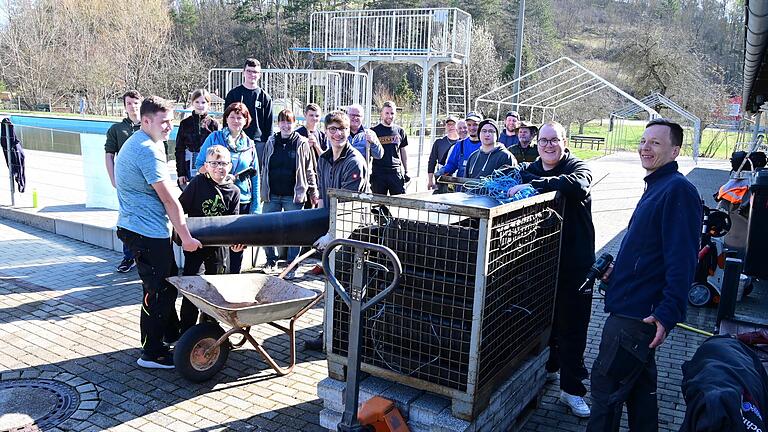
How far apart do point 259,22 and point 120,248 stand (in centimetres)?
4751

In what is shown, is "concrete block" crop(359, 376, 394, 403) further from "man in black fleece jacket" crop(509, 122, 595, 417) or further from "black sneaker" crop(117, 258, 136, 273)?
"black sneaker" crop(117, 258, 136, 273)

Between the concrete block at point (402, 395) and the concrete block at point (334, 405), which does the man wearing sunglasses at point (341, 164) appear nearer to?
the concrete block at point (334, 405)

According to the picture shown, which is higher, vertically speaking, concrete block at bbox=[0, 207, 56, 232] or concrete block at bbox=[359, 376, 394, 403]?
concrete block at bbox=[359, 376, 394, 403]

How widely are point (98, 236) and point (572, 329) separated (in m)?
6.68

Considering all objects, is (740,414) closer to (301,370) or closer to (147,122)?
(301,370)

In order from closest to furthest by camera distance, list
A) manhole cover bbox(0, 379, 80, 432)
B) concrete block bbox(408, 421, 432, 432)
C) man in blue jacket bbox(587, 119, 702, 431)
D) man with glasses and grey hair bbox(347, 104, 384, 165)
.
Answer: man in blue jacket bbox(587, 119, 702, 431) → concrete block bbox(408, 421, 432, 432) → manhole cover bbox(0, 379, 80, 432) → man with glasses and grey hair bbox(347, 104, 384, 165)

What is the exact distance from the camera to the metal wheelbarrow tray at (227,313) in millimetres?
4070

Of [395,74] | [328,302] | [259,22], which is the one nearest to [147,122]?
[328,302]

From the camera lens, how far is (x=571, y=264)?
4.18 m

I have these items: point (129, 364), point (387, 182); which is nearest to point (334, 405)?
point (129, 364)

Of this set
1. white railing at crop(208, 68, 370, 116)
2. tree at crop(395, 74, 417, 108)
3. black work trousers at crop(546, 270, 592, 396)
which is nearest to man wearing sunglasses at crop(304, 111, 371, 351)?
black work trousers at crop(546, 270, 592, 396)

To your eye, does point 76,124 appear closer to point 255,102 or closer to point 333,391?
point 255,102

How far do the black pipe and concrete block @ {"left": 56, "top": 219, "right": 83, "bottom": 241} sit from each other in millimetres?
4918

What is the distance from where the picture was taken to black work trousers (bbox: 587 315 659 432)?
310cm
